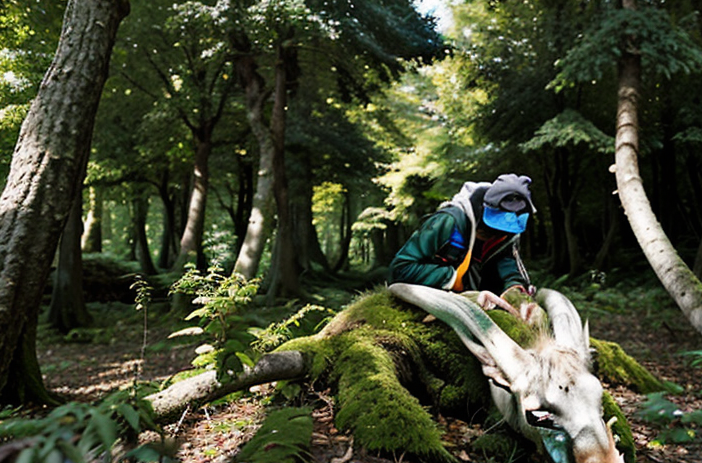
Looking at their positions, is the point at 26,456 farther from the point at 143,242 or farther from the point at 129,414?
the point at 143,242

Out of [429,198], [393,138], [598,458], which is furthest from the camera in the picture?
[393,138]

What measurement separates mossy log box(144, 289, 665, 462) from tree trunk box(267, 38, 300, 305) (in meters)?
9.37

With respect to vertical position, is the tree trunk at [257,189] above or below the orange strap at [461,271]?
above

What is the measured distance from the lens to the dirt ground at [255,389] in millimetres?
2430

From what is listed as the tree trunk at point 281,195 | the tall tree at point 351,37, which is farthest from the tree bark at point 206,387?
the tree trunk at point 281,195

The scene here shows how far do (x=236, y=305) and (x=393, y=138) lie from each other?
71.2 feet

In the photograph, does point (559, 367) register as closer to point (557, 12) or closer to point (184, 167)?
point (557, 12)

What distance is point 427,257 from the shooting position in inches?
143

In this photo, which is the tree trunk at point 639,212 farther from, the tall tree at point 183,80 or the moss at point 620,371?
the tall tree at point 183,80

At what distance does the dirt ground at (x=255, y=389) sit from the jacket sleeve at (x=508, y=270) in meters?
1.21

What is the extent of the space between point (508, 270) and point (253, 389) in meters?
2.30

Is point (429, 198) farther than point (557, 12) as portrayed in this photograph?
Yes

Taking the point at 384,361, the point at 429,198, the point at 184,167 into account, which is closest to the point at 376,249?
the point at 429,198

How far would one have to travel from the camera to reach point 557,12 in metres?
13.1
